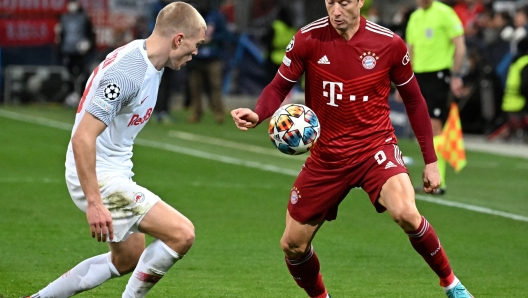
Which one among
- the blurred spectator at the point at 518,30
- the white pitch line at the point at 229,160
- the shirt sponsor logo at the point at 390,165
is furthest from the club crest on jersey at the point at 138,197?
the blurred spectator at the point at 518,30

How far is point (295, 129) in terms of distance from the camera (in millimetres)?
6629

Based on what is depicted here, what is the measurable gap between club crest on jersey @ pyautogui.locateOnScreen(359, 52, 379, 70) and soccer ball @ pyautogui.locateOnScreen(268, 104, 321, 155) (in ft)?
1.64

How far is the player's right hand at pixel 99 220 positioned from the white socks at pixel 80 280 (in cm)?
70

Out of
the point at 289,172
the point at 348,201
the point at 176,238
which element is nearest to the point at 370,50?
the point at 176,238

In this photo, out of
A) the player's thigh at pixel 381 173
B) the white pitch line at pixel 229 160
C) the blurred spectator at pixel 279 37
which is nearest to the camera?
the player's thigh at pixel 381 173

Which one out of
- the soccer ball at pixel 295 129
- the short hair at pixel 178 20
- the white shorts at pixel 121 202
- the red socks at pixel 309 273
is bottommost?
the red socks at pixel 309 273

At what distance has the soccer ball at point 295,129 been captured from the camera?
21.8 feet

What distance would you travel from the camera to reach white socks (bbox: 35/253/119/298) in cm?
645

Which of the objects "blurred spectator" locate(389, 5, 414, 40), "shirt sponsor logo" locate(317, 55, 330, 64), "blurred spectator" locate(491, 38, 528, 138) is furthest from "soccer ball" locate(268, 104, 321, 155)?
"blurred spectator" locate(491, 38, 528, 138)

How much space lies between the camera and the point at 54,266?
8.27 metres

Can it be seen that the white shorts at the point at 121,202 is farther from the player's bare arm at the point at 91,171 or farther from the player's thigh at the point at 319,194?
the player's thigh at the point at 319,194

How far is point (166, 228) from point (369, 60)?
5.83 ft

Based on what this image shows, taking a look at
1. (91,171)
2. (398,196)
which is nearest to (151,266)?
(91,171)

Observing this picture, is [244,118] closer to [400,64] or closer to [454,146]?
[400,64]
